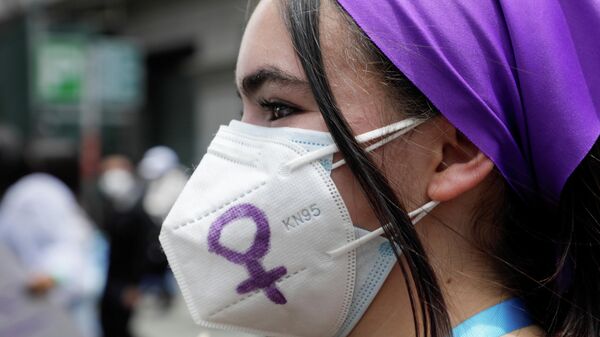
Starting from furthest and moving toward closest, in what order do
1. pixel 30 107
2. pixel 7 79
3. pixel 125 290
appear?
1. pixel 7 79
2. pixel 30 107
3. pixel 125 290

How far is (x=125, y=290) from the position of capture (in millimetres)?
6742

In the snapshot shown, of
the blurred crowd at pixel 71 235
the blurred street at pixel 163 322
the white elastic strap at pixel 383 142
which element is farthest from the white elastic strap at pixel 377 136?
the blurred street at pixel 163 322

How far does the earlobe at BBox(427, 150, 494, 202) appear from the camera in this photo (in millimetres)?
1563

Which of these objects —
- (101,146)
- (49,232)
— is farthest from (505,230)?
(101,146)

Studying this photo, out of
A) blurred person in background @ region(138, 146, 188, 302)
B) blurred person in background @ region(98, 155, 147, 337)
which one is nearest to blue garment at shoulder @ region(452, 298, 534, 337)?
blurred person in background @ region(138, 146, 188, 302)

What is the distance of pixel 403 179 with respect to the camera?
1.58m

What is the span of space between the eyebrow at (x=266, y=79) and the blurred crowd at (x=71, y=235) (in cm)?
244

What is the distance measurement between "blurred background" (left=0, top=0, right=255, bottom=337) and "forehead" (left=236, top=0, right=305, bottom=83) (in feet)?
1.17

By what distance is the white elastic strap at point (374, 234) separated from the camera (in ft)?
5.13

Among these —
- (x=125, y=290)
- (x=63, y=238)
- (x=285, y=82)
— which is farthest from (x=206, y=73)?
(x=285, y=82)

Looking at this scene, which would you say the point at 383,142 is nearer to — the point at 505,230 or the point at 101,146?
the point at 505,230

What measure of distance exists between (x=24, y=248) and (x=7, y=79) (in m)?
13.8

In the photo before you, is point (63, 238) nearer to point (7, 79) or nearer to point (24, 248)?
point (24, 248)

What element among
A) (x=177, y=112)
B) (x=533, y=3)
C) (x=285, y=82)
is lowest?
(x=177, y=112)
